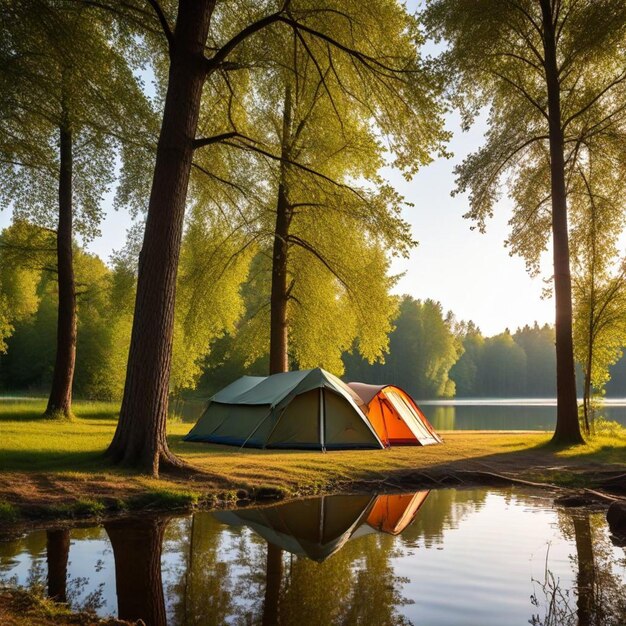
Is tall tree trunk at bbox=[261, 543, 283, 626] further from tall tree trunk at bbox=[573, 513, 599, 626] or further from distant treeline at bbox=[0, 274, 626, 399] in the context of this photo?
distant treeline at bbox=[0, 274, 626, 399]

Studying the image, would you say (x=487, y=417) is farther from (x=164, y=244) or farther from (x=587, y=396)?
(x=164, y=244)

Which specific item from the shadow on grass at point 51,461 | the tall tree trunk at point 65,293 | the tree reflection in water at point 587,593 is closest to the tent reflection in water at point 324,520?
the tree reflection in water at point 587,593

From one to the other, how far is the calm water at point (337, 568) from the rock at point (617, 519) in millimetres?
159

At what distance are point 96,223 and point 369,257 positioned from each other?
7807 mm

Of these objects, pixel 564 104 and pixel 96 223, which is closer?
pixel 564 104

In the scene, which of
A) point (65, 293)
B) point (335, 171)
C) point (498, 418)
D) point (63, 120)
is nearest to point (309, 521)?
point (63, 120)

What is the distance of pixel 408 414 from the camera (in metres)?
16.2

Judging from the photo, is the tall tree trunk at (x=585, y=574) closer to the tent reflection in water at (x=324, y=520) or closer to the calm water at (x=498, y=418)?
the tent reflection in water at (x=324, y=520)

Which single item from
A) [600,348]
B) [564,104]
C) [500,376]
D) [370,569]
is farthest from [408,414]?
[500,376]

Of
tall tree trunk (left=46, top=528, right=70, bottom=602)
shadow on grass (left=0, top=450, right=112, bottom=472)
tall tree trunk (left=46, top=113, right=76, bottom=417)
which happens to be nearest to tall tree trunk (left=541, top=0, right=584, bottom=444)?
shadow on grass (left=0, top=450, right=112, bottom=472)

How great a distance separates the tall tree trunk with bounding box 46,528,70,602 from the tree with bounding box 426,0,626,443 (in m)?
12.1

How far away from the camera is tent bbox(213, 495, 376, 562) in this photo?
21.1 ft

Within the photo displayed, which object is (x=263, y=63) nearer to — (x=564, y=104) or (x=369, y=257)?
(x=369, y=257)

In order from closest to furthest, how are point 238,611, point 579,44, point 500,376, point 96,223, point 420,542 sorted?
point 238,611
point 420,542
point 579,44
point 96,223
point 500,376
